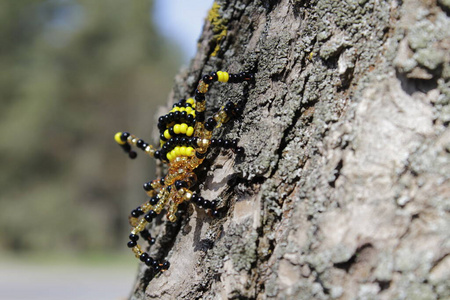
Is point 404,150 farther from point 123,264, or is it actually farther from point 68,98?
point 68,98

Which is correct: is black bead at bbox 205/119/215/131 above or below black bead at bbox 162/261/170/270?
above

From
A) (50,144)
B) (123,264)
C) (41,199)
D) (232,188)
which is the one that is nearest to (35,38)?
(50,144)

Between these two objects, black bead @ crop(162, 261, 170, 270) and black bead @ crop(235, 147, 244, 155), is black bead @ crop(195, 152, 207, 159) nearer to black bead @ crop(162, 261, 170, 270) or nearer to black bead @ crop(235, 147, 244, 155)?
black bead @ crop(235, 147, 244, 155)

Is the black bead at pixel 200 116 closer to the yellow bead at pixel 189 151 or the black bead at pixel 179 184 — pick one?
the yellow bead at pixel 189 151

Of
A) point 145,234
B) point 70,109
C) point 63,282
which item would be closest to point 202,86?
point 145,234

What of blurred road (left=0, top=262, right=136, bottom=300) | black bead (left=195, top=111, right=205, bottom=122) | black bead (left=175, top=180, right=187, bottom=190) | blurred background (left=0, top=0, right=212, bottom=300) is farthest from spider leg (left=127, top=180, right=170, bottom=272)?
blurred background (left=0, top=0, right=212, bottom=300)
